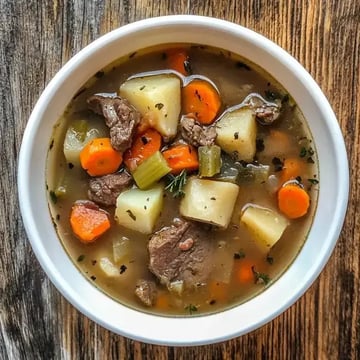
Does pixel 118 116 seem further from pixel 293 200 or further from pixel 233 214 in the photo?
pixel 293 200

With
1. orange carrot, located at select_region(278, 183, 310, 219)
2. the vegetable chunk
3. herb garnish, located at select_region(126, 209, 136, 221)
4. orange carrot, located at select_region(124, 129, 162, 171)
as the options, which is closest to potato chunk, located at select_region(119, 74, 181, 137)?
orange carrot, located at select_region(124, 129, 162, 171)

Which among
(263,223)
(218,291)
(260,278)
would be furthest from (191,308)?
(263,223)

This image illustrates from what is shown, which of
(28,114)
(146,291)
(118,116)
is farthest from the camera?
(28,114)

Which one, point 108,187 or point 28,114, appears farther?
point 28,114

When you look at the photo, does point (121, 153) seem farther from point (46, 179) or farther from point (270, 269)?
point (270, 269)

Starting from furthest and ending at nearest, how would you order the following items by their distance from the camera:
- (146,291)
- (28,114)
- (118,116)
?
(28,114) < (146,291) < (118,116)

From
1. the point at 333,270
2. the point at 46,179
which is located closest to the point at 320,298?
the point at 333,270
